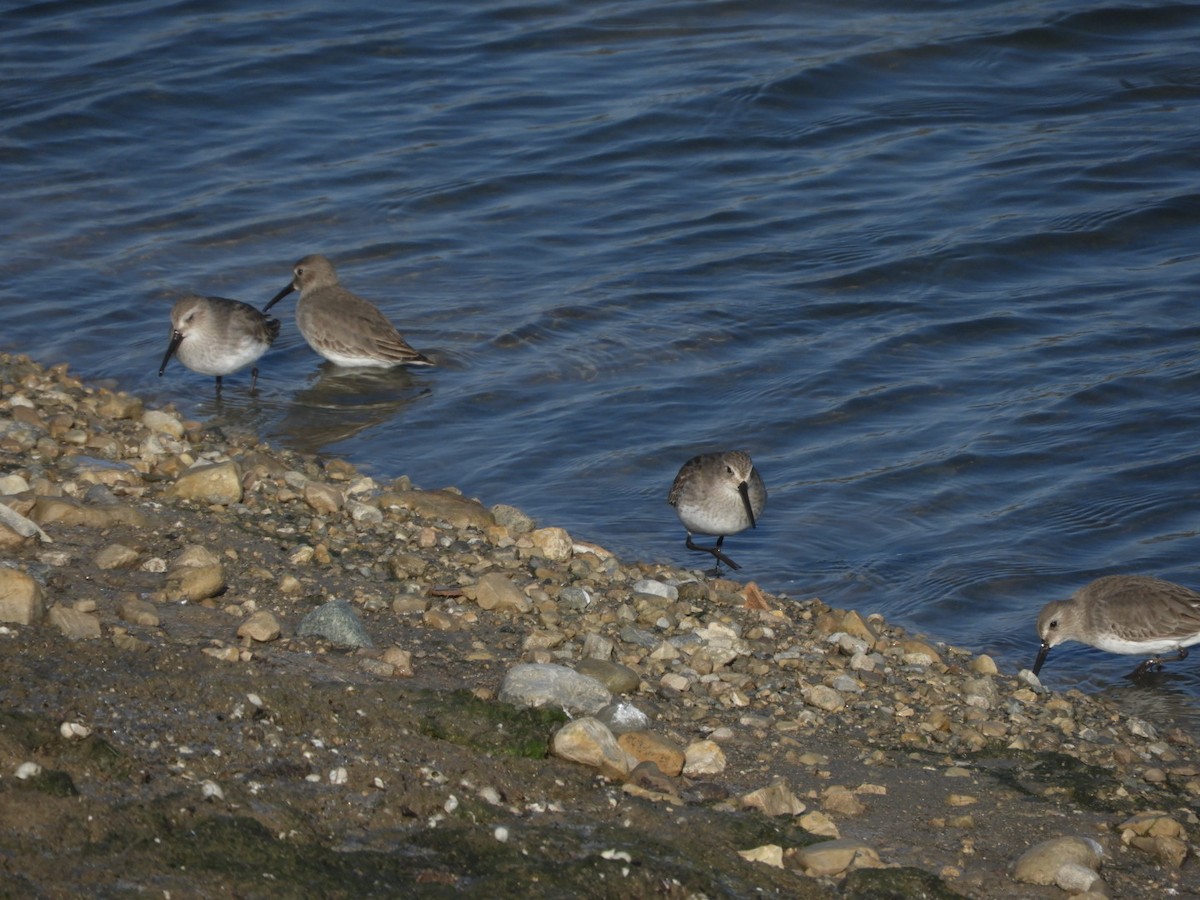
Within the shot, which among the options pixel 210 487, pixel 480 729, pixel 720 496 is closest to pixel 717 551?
pixel 720 496

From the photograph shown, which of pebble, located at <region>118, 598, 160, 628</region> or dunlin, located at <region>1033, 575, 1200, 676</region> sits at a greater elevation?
pebble, located at <region>118, 598, 160, 628</region>

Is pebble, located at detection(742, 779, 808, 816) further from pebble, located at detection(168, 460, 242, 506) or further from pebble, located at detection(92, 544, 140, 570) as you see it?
pebble, located at detection(168, 460, 242, 506)

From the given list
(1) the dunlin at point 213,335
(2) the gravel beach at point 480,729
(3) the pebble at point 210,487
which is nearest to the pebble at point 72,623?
(2) the gravel beach at point 480,729

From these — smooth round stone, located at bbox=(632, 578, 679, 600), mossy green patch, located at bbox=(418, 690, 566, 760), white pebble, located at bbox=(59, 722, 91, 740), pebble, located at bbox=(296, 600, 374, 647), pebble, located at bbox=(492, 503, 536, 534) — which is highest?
white pebble, located at bbox=(59, 722, 91, 740)

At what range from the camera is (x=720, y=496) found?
8.34 m

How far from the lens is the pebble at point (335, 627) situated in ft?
17.4

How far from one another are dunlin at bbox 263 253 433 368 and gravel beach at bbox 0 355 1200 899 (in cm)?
383

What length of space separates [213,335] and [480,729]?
6775mm

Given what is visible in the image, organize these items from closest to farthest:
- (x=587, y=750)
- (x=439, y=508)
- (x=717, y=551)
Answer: (x=587, y=750)
(x=439, y=508)
(x=717, y=551)

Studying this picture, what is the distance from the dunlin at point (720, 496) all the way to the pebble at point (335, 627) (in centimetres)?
328

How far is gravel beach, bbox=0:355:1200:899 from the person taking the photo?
3.73 meters

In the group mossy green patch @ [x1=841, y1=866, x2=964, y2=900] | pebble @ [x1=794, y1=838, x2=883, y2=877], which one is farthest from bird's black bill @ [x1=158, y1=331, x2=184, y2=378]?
mossy green patch @ [x1=841, y1=866, x2=964, y2=900]

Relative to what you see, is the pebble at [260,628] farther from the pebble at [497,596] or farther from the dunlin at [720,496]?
the dunlin at [720,496]

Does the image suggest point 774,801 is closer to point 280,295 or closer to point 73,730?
point 73,730
